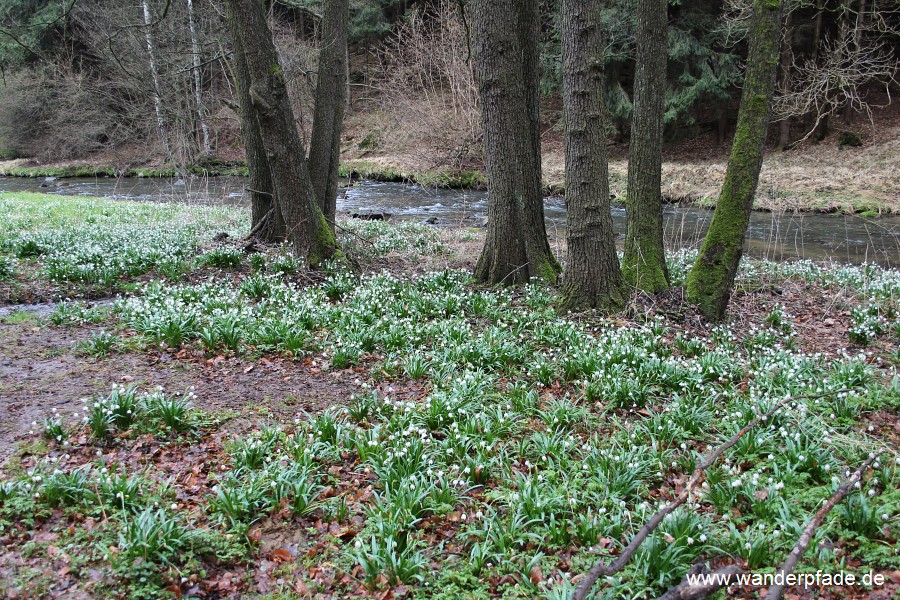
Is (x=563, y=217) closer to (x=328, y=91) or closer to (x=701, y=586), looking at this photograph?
(x=328, y=91)

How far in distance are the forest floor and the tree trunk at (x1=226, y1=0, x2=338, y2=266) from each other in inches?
51.7

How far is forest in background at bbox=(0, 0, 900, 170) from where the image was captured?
21.4 metres

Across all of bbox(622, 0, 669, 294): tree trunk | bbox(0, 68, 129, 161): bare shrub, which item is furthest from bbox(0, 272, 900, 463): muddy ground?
bbox(0, 68, 129, 161): bare shrub

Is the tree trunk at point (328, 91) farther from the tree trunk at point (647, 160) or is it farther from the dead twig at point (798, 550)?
the dead twig at point (798, 550)

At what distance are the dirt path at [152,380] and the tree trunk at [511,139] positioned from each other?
395 cm

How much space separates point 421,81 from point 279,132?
17929 millimetres

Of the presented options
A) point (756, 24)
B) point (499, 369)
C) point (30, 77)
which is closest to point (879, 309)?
point (756, 24)

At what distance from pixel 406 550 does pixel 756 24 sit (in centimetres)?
750

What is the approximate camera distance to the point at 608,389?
5652 millimetres

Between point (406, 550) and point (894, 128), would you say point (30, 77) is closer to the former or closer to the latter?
point (406, 550)

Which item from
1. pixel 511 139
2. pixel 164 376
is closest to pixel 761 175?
A: pixel 511 139

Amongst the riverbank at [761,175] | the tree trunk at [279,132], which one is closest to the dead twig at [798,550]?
the tree trunk at [279,132]

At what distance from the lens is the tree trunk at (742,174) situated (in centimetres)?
716

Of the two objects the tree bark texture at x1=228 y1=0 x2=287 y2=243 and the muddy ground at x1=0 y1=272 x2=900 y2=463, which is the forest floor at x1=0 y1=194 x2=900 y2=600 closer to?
the muddy ground at x1=0 y1=272 x2=900 y2=463
